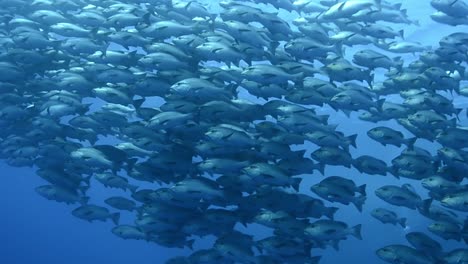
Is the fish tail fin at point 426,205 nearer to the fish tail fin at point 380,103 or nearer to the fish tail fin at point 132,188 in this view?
the fish tail fin at point 380,103

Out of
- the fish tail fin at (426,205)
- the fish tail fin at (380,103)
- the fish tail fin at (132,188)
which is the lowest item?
the fish tail fin at (426,205)

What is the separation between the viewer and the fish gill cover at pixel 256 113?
8.95m

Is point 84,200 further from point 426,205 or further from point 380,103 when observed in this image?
point 426,205

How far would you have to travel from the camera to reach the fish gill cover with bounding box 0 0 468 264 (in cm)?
895

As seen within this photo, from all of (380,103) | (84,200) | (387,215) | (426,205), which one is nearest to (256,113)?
(380,103)

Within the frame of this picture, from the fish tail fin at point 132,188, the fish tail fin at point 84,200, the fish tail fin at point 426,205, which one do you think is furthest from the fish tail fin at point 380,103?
the fish tail fin at point 84,200

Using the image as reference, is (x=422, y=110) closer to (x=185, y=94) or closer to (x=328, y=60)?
(x=328, y=60)

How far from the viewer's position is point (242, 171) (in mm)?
8961

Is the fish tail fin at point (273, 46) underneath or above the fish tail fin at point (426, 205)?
above

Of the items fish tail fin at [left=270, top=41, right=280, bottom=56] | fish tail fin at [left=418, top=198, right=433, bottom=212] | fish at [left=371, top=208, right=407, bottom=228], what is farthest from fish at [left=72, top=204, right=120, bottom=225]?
fish tail fin at [left=418, top=198, right=433, bottom=212]

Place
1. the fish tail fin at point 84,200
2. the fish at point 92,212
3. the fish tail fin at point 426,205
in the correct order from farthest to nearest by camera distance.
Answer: the fish tail fin at point 84,200 → the fish at point 92,212 → the fish tail fin at point 426,205

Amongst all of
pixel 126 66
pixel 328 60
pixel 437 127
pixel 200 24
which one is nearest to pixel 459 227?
pixel 437 127

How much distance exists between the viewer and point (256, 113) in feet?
31.6

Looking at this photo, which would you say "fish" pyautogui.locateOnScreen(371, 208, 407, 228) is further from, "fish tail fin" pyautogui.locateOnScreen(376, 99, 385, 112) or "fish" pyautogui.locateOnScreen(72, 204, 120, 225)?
"fish" pyautogui.locateOnScreen(72, 204, 120, 225)
